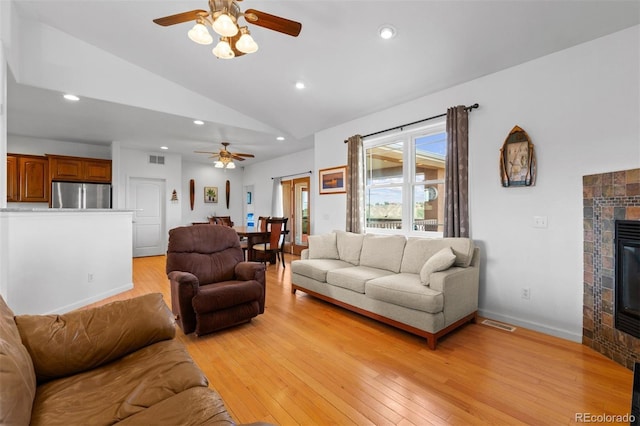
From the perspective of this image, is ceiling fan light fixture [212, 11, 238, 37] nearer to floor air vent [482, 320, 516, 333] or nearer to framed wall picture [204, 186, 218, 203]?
floor air vent [482, 320, 516, 333]

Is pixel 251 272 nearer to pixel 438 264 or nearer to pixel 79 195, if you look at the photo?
pixel 438 264

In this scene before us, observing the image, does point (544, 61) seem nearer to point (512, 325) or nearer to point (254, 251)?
point (512, 325)

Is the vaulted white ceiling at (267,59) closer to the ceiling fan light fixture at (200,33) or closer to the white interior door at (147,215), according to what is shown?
the ceiling fan light fixture at (200,33)

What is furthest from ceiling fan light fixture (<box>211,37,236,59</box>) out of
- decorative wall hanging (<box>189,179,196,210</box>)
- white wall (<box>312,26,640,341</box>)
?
decorative wall hanging (<box>189,179,196,210</box>)

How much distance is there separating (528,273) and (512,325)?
1.89ft

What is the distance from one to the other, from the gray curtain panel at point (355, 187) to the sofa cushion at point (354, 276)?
1013 mm

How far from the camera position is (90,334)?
Result: 4.60 feet

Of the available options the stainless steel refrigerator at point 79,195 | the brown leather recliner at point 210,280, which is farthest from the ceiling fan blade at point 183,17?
the stainless steel refrigerator at point 79,195

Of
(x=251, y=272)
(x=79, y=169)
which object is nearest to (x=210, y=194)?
(x=79, y=169)

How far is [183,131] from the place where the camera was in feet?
17.4

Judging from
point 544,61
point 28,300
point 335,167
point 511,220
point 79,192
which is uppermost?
point 544,61

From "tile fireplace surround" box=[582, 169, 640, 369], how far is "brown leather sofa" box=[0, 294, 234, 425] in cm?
295

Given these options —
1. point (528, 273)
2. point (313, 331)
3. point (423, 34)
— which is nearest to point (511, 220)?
point (528, 273)

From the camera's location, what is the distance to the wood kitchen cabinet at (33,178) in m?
5.50
